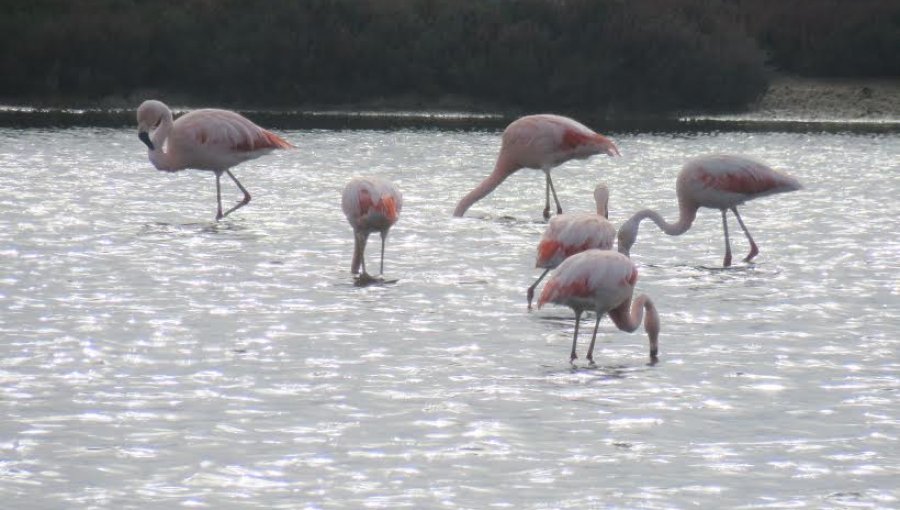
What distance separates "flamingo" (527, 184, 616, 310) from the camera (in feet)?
35.2

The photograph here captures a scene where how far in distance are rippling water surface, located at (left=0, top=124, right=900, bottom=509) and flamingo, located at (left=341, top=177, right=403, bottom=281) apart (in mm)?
272

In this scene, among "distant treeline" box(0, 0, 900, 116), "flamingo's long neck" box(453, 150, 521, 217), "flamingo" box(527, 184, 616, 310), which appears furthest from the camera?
"distant treeline" box(0, 0, 900, 116)

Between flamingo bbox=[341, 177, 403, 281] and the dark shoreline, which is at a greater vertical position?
flamingo bbox=[341, 177, 403, 281]

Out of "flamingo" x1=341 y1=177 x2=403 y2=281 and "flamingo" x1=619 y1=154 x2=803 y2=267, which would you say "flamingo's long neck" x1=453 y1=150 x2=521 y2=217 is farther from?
"flamingo" x1=341 y1=177 x2=403 y2=281

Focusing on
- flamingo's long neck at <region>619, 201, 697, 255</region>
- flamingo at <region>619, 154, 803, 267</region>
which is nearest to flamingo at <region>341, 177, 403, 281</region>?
flamingo's long neck at <region>619, 201, 697, 255</region>

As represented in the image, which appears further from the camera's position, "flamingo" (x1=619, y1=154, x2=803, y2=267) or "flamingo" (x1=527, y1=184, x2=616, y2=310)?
"flamingo" (x1=619, y1=154, x2=803, y2=267)

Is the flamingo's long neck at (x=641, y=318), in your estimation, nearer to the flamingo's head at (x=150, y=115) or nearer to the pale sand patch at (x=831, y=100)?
the flamingo's head at (x=150, y=115)

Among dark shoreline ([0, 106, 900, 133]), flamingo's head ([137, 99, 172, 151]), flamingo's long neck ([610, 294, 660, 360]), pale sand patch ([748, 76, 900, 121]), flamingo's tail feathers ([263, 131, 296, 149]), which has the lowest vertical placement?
dark shoreline ([0, 106, 900, 133])

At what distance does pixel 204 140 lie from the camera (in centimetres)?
1659

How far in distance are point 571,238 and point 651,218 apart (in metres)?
1.91

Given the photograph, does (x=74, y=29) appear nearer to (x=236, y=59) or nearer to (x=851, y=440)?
(x=236, y=59)

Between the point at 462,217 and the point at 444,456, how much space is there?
978 cm

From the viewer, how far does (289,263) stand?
13.3 metres

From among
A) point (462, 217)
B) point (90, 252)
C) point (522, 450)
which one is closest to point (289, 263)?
point (90, 252)
